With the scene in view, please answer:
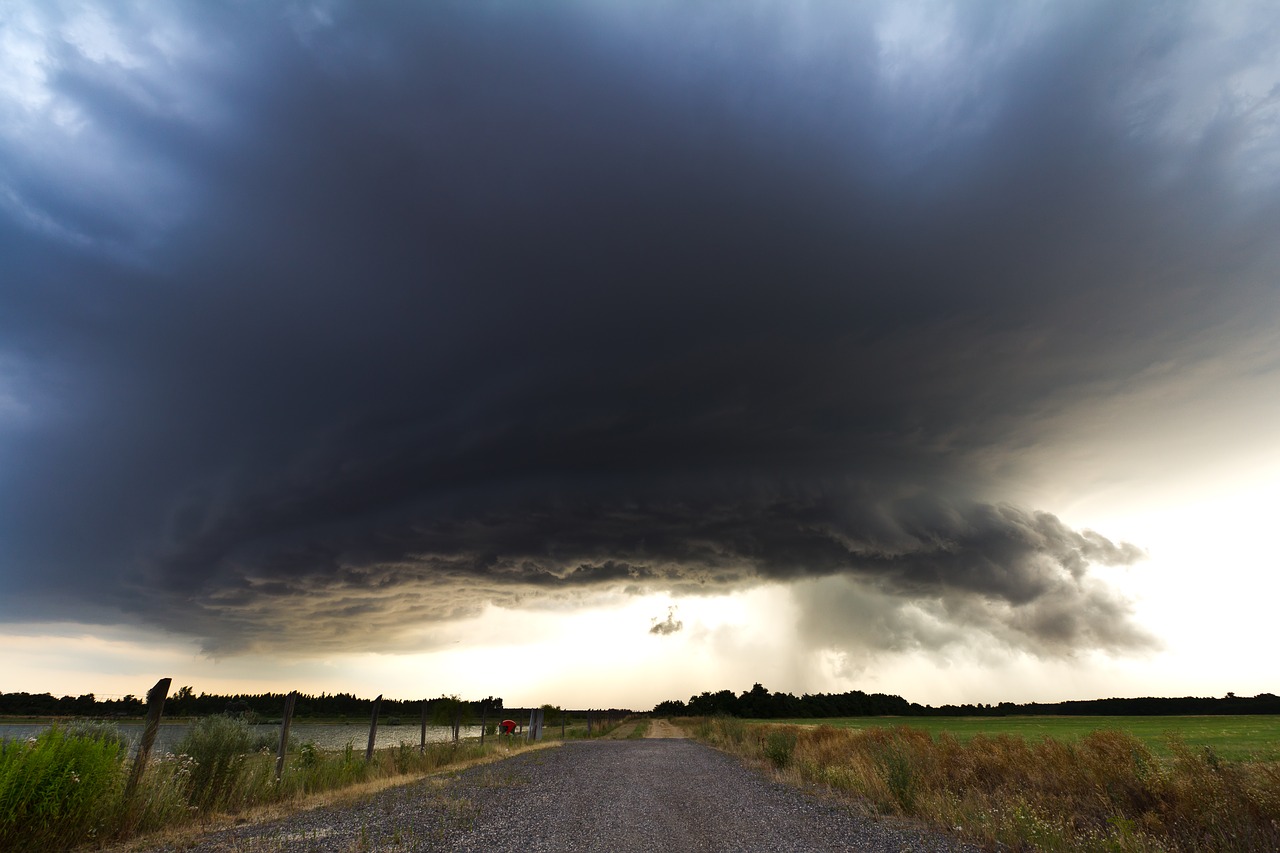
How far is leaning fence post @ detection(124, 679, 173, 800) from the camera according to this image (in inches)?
440

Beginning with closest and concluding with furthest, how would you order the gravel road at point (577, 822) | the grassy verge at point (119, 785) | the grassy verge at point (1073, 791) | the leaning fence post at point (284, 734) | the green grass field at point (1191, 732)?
the grassy verge at point (119, 785), the grassy verge at point (1073, 791), the gravel road at point (577, 822), the leaning fence post at point (284, 734), the green grass field at point (1191, 732)

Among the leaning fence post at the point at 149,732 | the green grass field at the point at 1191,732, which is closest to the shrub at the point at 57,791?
the leaning fence post at the point at 149,732

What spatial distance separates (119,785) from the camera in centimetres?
1078

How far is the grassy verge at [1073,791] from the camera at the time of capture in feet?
36.2

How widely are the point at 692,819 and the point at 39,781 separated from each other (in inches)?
478

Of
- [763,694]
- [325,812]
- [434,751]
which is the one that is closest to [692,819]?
[325,812]

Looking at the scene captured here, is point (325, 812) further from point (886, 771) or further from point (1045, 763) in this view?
point (1045, 763)

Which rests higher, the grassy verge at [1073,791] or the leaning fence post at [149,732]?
the leaning fence post at [149,732]

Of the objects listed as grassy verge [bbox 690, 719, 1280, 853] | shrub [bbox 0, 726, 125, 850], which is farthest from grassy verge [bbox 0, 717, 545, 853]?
grassy verge [bbox 690, 719, 1280, 853]

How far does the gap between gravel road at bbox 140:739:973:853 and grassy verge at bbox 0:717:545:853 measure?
1396 millimetres

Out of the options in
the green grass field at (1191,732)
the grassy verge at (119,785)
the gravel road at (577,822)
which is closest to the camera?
the grassy verge at (119,785)

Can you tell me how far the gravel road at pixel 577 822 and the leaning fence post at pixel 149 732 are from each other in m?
1.74

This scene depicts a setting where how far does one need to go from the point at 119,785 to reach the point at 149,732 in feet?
3.69

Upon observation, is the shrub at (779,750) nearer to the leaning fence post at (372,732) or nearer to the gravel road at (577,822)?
the gravel road at (577,822)
